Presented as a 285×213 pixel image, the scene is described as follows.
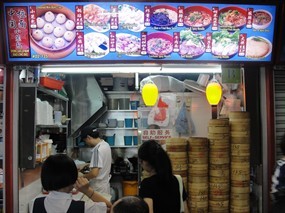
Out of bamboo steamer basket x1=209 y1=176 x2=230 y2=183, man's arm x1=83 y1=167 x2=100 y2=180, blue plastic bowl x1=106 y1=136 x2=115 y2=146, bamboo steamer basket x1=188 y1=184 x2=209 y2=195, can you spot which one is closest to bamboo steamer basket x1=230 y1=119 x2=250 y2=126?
bamboo steamer basket x1=209 y1=176 x2=230 y2=183

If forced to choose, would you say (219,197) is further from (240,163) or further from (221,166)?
(240,163)

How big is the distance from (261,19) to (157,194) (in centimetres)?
231

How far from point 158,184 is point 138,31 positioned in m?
1.75

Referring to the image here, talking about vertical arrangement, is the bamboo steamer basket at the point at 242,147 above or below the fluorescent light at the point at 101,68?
below

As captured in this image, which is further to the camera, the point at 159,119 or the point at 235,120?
the point at 159,119

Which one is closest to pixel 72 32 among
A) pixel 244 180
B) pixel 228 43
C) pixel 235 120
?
pixel 228 43

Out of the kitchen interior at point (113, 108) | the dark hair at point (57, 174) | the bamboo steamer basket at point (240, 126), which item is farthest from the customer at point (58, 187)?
the bamboo steamer basket at point (240, 126)

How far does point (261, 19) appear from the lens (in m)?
3.93

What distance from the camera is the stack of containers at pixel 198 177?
4.60 meters

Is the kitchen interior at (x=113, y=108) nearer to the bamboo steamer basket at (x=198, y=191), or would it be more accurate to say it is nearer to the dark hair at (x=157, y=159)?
the bamboo steamer basket at (x=198, y=191)

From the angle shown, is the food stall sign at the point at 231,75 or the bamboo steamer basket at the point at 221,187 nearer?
the food stall sign at the point at 231,75

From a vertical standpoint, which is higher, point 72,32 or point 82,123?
point 72,32

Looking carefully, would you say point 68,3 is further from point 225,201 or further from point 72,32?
point 225,201

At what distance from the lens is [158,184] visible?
299 cm
